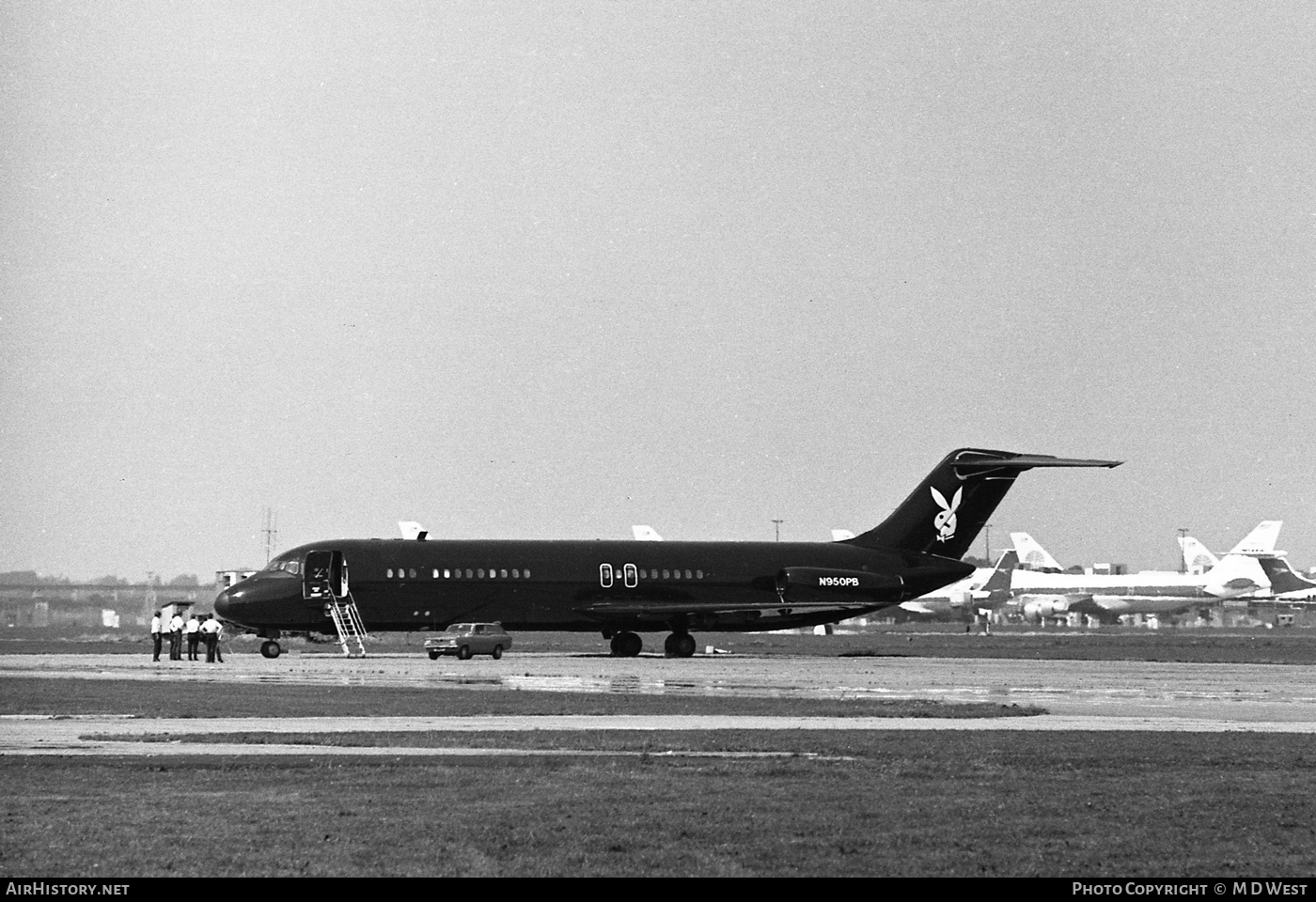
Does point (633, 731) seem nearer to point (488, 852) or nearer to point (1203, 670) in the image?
point (488, 852)

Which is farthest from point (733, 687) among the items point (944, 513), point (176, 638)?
point (944, 513)

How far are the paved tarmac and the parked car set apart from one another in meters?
0.96

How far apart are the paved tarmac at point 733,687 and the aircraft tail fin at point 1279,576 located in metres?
88.2

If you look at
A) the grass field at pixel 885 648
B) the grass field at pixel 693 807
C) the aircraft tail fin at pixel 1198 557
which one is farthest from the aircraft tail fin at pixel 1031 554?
the grass field at pixel 693 807

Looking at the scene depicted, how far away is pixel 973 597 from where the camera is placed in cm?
12544

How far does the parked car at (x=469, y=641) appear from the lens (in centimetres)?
5303

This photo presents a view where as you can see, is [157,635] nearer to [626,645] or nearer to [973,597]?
[626,645]

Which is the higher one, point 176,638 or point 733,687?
point 176,638

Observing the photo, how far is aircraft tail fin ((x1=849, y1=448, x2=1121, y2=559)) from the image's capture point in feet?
201

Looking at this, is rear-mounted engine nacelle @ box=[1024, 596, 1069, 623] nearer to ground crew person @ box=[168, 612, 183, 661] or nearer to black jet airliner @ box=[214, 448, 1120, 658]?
black jet airliner @ box=[214, 448, 1120, 658]

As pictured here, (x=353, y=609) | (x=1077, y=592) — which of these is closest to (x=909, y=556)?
(x=353, y=609)

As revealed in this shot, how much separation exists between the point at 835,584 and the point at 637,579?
22.8 feet

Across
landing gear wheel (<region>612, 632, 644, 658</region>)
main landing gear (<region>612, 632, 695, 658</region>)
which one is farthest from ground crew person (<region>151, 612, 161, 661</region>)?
landing gear wheel (<region>612, 632, 644, 658</region>)

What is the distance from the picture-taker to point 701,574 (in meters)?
57.8
